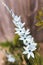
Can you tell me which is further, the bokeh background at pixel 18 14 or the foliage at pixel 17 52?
the bokeh background at pixel 18 14

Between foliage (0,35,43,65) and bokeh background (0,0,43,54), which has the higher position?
bokeh background (0,0,43,54)

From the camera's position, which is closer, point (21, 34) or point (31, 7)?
point (21, 34)

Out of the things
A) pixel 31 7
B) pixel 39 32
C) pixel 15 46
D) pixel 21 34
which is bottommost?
pixel 21 34

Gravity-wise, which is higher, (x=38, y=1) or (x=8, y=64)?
(x=38, y=1)

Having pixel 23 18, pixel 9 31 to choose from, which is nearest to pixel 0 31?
pixel 9 31

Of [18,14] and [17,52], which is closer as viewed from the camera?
[17,52]

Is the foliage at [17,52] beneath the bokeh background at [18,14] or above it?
beneath

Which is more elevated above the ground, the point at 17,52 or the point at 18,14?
the point at 18,14

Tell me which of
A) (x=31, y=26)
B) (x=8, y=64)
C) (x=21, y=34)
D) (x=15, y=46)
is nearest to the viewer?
(x=21, y=34)

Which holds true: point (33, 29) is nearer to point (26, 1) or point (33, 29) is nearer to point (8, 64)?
point (26, 1)

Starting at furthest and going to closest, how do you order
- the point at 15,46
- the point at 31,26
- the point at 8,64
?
the point at 31,26 → the point at 15,46 → the point at 8,64

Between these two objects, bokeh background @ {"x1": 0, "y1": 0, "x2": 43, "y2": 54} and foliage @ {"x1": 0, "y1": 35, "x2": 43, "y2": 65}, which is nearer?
foliage @ {"x1": 0, "y1": 35, "x2": 43, "y2": 65}
